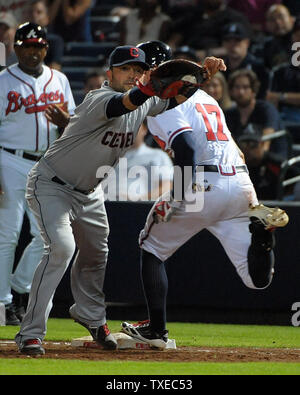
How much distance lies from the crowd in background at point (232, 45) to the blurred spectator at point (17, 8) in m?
0.01

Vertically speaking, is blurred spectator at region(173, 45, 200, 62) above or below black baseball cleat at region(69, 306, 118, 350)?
above

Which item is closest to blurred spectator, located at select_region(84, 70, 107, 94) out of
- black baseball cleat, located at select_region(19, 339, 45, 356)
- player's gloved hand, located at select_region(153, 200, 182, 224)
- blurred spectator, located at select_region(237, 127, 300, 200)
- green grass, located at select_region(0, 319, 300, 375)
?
blurred spectator, located at select_region(237, 127, 300, 200)

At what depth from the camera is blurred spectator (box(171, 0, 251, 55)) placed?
11891mm

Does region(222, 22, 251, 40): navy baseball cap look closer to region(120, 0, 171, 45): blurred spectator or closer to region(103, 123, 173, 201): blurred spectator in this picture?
region(120, 0, 171, 45): blurred spectator

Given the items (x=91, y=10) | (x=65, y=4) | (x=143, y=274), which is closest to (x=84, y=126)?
(x=143, y=274)

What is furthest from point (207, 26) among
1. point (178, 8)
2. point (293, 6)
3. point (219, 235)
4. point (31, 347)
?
point (31, 347)

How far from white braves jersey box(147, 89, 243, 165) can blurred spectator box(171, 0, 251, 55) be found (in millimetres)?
5675

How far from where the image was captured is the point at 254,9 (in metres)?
12.5

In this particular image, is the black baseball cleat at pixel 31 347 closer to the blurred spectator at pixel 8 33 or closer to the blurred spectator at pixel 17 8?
the blurred spectator at pixel 8 33

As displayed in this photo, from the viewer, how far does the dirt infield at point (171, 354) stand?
18.7ft

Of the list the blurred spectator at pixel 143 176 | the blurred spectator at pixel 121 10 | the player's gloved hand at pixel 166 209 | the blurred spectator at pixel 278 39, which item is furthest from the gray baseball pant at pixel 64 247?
the blurred spectator at pixel 121 10

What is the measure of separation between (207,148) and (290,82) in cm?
522

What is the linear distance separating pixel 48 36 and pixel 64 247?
286 inches

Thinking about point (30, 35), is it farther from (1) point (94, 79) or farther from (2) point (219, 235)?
(1) point (94, 79)
